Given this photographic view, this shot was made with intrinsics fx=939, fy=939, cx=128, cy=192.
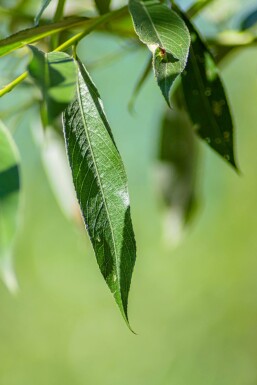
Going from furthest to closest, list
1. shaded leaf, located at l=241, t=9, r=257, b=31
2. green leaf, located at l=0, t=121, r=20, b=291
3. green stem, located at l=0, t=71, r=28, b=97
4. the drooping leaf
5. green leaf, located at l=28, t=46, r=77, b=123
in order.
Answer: the drooping leaf
shaded leaf, located at l=241, t=9, r=257, b=31
green leaf, located at l=0, t=121, r=20, b=291
green stem, located at l=0, t=71, r=28, b=97
green leaf, located at l=28, t=46, r=77, b=123

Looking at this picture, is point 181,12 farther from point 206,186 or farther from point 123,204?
point 206,186

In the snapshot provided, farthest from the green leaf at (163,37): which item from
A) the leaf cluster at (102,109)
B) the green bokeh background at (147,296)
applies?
the green bokeh background at (147,296)

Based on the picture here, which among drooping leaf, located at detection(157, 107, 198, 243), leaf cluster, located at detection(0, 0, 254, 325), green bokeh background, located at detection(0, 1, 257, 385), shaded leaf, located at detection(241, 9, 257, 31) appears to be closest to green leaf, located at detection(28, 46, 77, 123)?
leaf cluster, located at detection(0, 0, 254, 325)

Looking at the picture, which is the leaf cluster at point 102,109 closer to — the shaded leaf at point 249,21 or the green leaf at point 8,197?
the green leaf at point 8,197

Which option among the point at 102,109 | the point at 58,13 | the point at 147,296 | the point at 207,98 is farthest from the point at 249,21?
the point at 147,296

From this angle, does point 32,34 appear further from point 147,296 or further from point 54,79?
point 147,296

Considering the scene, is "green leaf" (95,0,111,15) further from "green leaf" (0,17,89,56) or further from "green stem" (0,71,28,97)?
"green stem" (0,71,28,97)

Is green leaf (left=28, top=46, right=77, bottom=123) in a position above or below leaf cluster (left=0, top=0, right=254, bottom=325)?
above

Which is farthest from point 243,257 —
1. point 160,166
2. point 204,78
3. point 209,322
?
point 204,78
